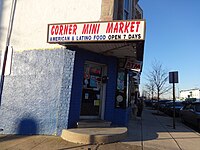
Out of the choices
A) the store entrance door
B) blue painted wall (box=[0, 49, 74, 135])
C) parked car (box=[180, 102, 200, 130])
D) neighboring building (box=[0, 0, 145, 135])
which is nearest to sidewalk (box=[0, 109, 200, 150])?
blue painted wall (box=[0, 49, 74, 135])

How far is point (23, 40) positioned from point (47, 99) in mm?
2734

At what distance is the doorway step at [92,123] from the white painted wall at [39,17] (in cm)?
305

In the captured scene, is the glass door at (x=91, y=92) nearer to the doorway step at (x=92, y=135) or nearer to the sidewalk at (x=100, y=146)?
the doorway step at (x=92, y=135)

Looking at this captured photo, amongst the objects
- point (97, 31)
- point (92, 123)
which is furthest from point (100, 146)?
point (97, 31)

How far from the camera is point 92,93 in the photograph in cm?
916

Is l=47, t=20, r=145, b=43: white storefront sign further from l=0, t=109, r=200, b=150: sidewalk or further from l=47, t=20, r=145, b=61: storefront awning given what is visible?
l=0, t=109, r=200, b=150: sidewalk

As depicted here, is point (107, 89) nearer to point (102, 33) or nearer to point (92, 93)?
point (92, 93)

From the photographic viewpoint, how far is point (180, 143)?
7.82 m

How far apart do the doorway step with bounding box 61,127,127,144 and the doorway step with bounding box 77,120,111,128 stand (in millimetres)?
324

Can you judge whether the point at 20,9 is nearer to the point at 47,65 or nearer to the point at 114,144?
the point at 47,65

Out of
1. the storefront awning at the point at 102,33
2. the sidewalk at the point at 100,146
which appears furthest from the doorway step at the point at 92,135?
the storefront awning at the point at 102,33

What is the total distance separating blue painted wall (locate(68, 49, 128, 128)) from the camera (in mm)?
8289

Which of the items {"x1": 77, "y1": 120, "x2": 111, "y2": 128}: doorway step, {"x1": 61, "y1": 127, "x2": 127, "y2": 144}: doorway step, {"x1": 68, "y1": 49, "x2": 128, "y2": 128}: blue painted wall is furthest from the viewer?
{"x1": 68, "y1": 49, "x2": 128, "y2": 128}: blue painted wall

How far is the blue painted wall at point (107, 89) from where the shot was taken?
8.29 m
